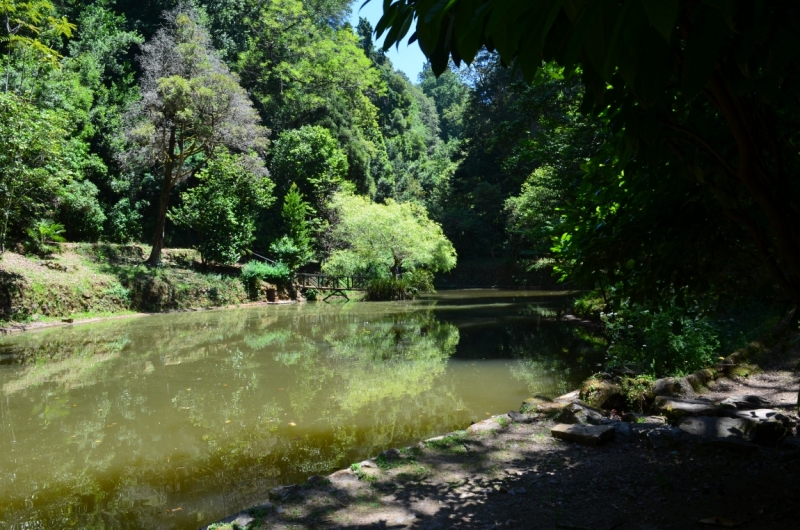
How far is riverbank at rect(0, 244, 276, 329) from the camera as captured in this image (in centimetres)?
1455

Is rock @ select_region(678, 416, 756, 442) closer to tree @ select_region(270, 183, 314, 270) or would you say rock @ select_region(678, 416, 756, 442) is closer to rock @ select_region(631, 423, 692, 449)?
rock @ select_region(631, 423, 692, 449)

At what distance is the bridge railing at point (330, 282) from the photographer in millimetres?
25597

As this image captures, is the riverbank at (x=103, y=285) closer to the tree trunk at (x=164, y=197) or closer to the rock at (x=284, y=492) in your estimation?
the tree trunk at (x=164, y=197)

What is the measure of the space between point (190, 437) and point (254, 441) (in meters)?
0.66

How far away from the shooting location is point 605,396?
5.93 metres

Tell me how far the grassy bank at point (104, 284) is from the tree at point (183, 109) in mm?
1623

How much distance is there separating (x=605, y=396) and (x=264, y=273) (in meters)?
19.0

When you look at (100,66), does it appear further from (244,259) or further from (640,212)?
(640,212)

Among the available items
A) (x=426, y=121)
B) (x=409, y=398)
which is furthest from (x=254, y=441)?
(x=426, y=121)

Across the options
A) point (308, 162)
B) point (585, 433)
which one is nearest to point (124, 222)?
point (308, 162)

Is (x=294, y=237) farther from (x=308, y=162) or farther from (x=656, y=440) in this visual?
(x=656, y=440)

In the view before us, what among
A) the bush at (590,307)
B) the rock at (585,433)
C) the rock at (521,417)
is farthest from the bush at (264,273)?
the rock at (585,433)

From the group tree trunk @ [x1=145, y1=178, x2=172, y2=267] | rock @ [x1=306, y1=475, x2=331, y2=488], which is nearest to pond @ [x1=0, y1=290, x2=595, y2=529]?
rock @ [x1=306, y1=475, x2=331, y2=488]

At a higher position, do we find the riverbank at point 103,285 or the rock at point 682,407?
the riverbank at point 103,285
